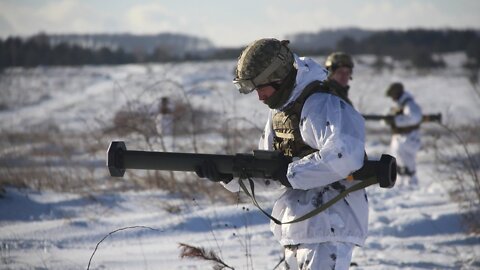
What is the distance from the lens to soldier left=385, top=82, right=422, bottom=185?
9.78 metres

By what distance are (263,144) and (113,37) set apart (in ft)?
436

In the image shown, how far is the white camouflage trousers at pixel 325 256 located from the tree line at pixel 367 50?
39829 millimetres

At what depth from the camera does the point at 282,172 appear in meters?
2.81

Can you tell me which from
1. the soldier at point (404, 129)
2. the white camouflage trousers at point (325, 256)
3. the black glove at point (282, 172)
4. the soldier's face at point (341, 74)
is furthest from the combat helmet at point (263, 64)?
the soldier at point (404, 129)

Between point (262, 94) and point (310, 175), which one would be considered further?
point (262, 94)

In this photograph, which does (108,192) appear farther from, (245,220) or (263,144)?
(263,144)

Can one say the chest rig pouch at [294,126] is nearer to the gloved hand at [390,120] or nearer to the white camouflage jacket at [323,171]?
the white camouflage jacket at [323,171]

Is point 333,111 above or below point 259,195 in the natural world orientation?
above

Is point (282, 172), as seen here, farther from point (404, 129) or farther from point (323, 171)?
point (404, 129)

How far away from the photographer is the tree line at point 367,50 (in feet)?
164

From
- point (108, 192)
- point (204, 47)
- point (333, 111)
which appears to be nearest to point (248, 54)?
point (333, 111)

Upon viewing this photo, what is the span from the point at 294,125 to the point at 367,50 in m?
66.7

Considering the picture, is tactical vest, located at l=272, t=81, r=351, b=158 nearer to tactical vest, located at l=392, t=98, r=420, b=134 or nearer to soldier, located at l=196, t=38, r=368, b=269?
soldier, located at l=196, t=38, r=368, b=269

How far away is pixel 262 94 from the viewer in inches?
119
